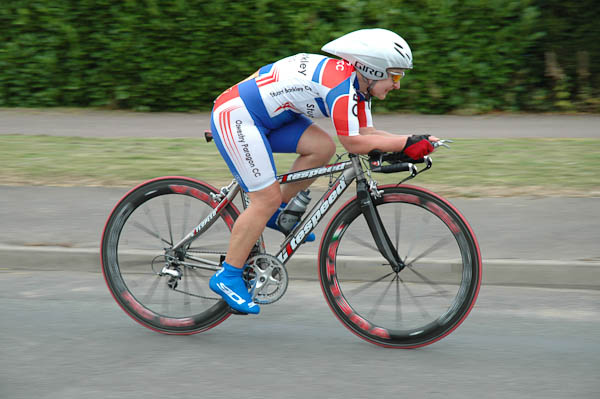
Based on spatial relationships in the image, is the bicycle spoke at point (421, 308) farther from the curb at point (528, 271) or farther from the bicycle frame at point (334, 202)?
the curb at point (528, 271)

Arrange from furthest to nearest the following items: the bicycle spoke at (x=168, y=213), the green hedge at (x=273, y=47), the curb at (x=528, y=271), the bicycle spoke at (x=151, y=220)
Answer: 1. the green hedge at (x=273, y=47)
2. the curb at (x=528, y=271)
3. the bicycle spoke at (x=151, y=220)
4. the bicycle spoke at (x=168, y=213)

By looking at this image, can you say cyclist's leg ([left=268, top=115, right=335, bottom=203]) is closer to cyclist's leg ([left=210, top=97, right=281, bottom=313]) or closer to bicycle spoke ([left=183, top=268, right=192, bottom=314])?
cyclist's leg ([left=210, top=97, right=281, bottom=313])

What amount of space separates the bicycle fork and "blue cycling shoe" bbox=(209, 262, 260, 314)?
2.53 feet

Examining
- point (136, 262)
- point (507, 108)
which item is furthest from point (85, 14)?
point (136, 262)

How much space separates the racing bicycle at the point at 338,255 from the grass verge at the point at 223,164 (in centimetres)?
334

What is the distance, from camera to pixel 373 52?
4336 mm

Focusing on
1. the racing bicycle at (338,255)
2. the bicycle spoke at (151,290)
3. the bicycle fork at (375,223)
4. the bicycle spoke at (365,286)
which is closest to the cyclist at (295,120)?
the racing bicycle at (338,255)

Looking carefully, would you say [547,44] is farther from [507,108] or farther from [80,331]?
[80,331]

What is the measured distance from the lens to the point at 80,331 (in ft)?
16.3

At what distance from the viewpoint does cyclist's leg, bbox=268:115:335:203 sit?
476cm

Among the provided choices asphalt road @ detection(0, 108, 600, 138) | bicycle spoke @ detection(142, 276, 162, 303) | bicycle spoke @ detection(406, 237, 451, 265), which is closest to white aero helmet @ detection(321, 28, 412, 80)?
bicycle spoke @ detection(406, 237, 451, 265)

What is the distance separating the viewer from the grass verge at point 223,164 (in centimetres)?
832

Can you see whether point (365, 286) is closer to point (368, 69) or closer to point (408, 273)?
point (408, 273)

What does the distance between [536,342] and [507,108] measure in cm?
860
